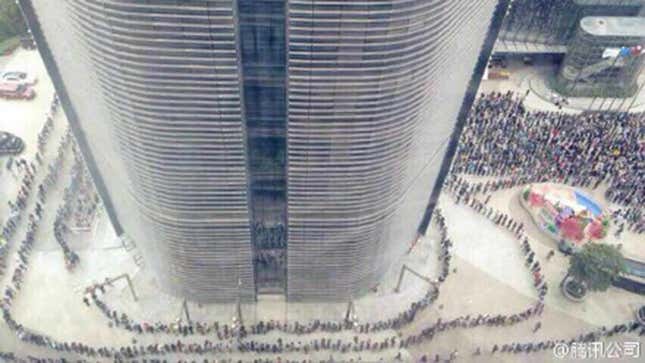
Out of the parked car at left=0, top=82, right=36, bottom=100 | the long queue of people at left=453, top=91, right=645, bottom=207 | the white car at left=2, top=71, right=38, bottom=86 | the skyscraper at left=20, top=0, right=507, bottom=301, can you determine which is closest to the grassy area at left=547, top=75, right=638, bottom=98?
the long queue of people at left=453, top=91, right=645, bottom=207

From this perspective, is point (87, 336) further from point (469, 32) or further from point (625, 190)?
point (625, 190)

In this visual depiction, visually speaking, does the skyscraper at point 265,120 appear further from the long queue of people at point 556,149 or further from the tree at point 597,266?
the long queue of people at point 556,149

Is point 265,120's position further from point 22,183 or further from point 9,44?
point 9,44

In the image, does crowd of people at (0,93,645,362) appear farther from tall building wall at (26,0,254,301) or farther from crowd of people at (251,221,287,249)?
tall building wall at (26,0,254,301)

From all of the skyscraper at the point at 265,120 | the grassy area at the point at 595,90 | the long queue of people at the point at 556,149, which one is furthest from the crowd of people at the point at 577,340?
the grassy area at the point at 595,90

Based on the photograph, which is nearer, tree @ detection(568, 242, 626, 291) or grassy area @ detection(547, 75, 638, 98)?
tree @ detection(568, 242, 626, 291)

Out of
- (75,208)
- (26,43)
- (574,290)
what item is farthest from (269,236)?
(26,43)
